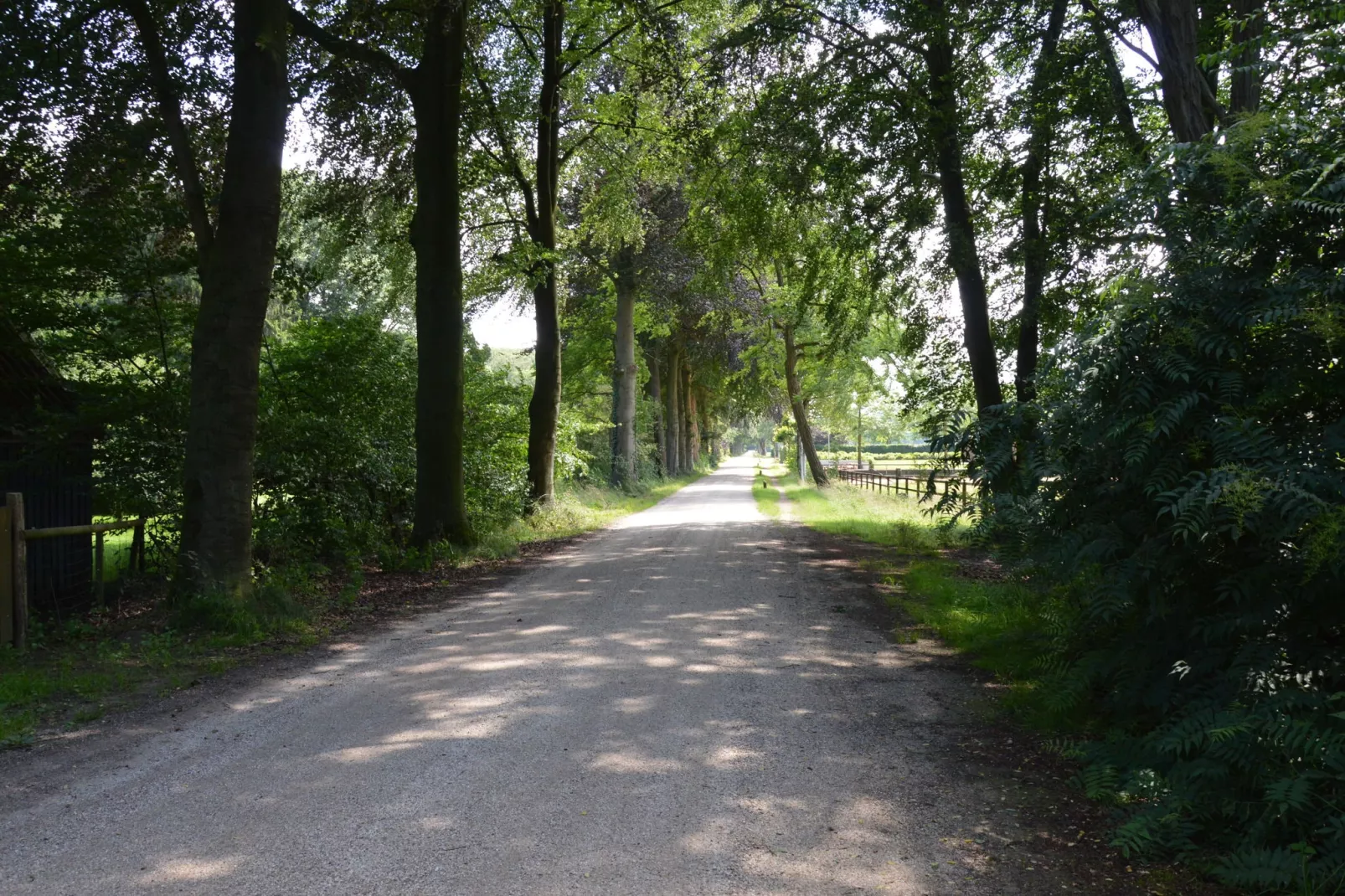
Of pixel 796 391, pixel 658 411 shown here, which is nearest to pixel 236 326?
pixel 796 391

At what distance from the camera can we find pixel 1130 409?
15.9ft

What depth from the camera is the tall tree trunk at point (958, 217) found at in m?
14.1

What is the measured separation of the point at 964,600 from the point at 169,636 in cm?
828

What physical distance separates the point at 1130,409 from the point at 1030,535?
1174mm

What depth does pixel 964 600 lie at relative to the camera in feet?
33.4

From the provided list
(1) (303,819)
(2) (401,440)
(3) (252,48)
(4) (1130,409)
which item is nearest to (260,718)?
(1) (303,819)

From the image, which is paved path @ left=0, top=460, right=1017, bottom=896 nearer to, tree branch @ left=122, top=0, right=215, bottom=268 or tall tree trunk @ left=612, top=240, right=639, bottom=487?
tree branch @ left=122, top=0, right=215, bottom=268

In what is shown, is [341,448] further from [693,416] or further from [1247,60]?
[693,416]

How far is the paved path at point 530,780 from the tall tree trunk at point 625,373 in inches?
940

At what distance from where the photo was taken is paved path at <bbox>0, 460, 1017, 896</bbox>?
3.86 m

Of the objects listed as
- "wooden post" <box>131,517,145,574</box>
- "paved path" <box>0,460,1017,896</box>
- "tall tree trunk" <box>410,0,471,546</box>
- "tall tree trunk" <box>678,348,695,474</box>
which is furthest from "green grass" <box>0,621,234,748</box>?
"tall tree trunk" <box>678,348,695,474</box>

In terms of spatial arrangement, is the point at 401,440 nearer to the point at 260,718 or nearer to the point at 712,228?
the point at 712,228

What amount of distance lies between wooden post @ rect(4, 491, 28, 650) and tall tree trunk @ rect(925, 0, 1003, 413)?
489 inches

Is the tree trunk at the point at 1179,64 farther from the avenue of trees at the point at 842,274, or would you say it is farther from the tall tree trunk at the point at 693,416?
the tall tree trunk at the point at 693,416
